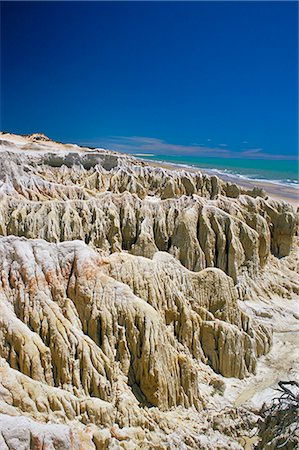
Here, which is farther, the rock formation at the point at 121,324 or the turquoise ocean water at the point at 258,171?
the turquoise ocean water at the point at 258,171

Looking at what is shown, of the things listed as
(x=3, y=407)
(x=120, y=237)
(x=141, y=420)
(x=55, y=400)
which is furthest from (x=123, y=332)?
(x=120, y=237)

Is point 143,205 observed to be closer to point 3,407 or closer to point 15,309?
point 15,309

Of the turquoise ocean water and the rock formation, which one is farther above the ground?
the turquoise ocean water

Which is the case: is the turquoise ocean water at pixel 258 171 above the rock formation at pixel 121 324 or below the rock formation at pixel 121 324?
above

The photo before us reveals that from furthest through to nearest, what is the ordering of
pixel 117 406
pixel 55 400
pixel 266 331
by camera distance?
pixel 266 331
pixel 117 406
pixel 55 400

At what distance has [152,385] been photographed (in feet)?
39.6

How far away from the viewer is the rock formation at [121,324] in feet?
32.1

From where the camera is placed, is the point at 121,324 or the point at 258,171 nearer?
the point at 121,324

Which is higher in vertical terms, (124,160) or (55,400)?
(124,160)

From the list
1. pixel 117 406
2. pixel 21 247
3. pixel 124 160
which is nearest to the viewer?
pixel 117 406

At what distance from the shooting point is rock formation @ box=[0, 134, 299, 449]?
980 centimetres

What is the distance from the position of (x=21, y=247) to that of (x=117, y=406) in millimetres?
5266

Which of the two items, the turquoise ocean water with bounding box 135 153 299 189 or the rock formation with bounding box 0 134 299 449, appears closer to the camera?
the rock formation with bounding box 0 134 299 449

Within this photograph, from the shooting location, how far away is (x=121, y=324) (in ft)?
41.0
